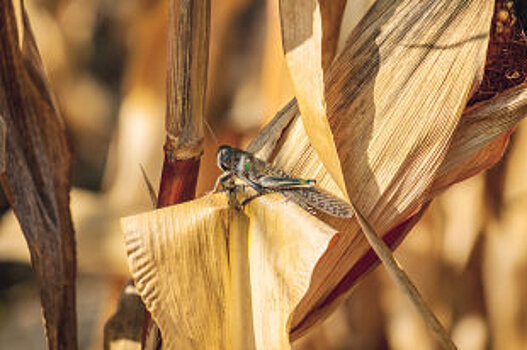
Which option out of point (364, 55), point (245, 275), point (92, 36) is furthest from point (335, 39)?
point (92, 36)

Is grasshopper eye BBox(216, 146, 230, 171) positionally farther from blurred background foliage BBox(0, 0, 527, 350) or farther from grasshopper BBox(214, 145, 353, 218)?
blurred background foliage BBox(0, 0, 527, 350)

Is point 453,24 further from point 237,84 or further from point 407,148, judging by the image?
point 237,84

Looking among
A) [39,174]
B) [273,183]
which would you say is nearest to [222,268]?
[273,183]

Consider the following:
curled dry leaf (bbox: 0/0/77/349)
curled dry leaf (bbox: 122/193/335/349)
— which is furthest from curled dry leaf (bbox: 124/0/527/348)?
curled dry leaf (bbox: 0/0/77/349)

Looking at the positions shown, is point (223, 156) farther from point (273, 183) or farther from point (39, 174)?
point (39, 174)

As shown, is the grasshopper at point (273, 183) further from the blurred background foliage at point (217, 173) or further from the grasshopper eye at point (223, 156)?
the blurred background foliage at point (217, 173)

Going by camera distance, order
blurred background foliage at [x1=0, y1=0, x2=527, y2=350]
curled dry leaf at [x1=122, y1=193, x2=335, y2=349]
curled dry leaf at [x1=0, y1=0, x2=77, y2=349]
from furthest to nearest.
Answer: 1. blurred background foliage at [x1=0, y1=0, x2=527, y2=350]
2. curled dry leaf at [x1=0, y1=0, x2=77, y2=349]
3. curled dry leaf at [x1=122, y1=193, x2=335, y2=349]

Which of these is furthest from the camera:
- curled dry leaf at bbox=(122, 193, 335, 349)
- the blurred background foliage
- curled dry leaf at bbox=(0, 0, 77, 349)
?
the blurred background foliage
